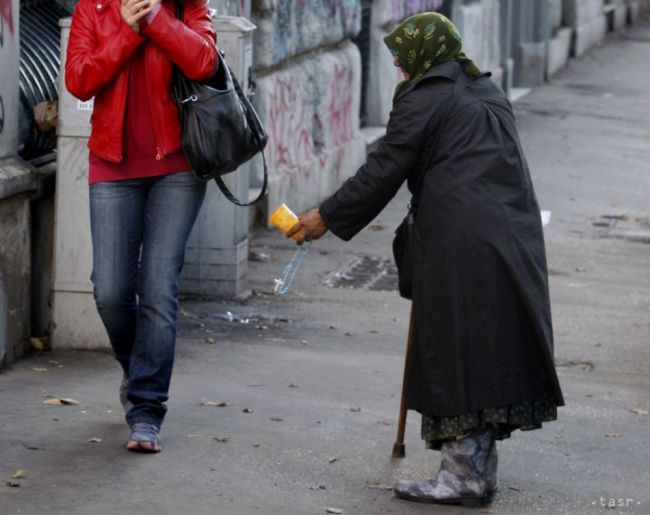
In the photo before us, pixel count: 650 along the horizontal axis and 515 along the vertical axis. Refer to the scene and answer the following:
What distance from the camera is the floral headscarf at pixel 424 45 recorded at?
15.6 ft

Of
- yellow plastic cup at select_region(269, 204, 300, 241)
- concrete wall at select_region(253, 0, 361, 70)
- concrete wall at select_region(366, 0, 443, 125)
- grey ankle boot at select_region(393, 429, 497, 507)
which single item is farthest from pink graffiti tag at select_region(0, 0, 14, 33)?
concrete wall at select_region(366, 0, 443, 125)

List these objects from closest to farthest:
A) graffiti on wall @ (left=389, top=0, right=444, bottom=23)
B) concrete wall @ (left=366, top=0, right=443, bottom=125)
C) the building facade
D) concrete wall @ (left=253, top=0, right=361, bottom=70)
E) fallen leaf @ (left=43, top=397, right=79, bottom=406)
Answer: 1. fallen leaf @ (left=43, top=397, right=79, bottom=406)
2. the building facade
3. concrete wall @ (left=253, top=0, right=361, bottom=70)
4. concrete wall @ (left=366, top=0, right=443, bottom=125)
5. graffiti on wall @ (left=389, top=0, right=444, bottom=23)

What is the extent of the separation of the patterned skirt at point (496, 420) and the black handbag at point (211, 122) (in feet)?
3.41

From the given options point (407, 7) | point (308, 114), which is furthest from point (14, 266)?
point (407, 7)

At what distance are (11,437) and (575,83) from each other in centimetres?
1686

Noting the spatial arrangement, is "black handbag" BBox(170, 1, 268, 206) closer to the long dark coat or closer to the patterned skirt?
the long dark coat

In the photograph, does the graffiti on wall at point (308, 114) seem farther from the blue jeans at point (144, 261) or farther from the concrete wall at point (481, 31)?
the blue jeans at point (144, 261)

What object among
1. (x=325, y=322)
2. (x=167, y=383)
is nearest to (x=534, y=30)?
(x=325, y=322)

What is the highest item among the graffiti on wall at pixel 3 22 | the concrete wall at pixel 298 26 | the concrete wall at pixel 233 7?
the graffiti on wall at pixel 3 22

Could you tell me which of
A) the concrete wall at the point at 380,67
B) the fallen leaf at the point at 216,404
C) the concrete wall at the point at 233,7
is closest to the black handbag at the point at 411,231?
the fallen leaf at the point at 216,404

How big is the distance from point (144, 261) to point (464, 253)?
3.47ft

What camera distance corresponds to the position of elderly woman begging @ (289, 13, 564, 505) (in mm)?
4676

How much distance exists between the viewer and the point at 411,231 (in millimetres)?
4859

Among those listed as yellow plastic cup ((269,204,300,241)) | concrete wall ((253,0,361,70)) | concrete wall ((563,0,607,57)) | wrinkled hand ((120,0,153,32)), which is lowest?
concrete wall ((563,0,607,57))
